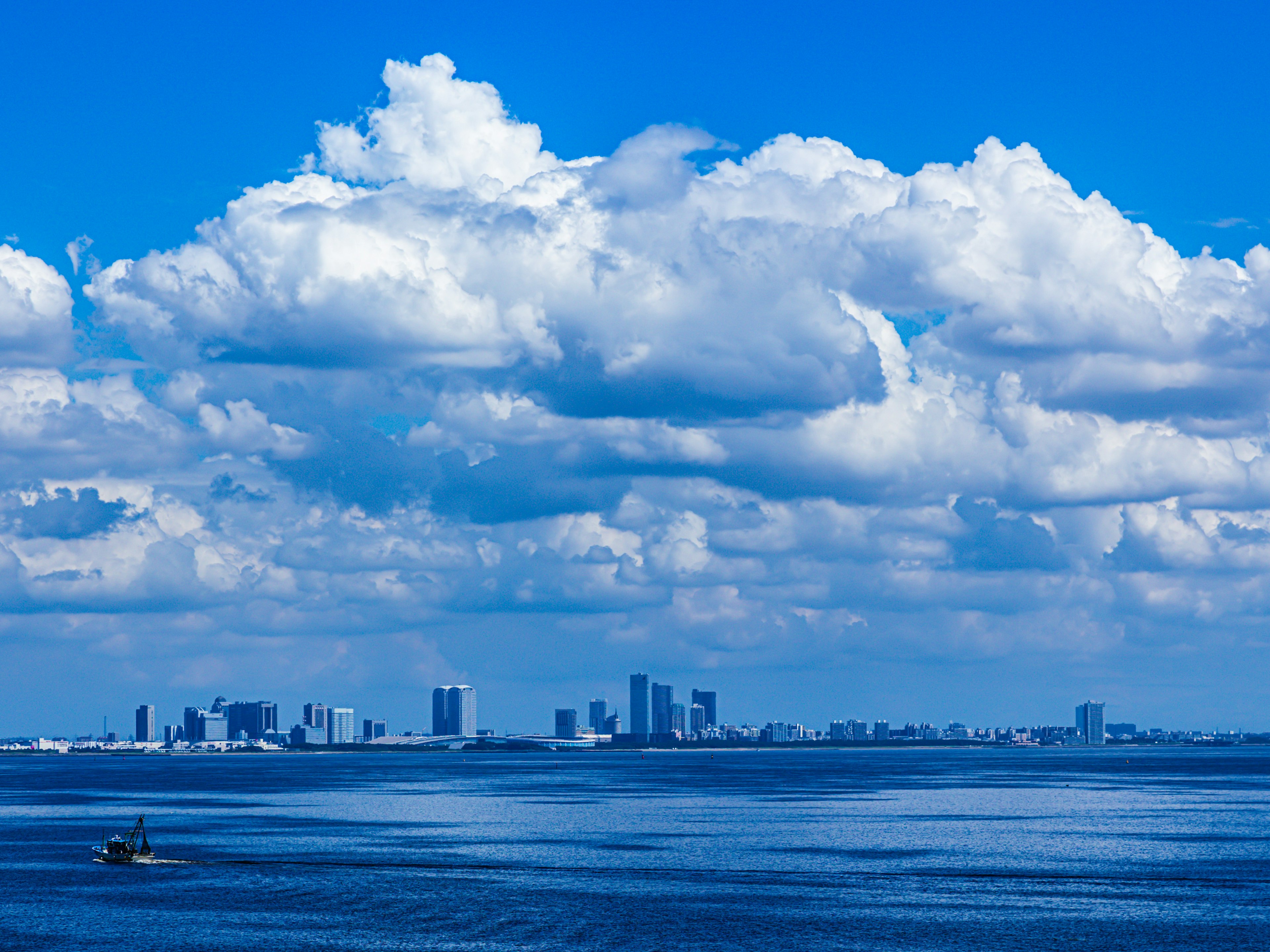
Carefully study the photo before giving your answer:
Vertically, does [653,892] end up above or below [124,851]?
below

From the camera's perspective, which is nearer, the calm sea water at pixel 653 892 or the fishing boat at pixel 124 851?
the calm sea water at pixel 653 892

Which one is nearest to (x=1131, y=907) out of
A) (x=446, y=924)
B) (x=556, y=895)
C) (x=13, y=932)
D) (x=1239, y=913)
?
(x=1239, y=913)

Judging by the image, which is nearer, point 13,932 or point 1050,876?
point 13,932

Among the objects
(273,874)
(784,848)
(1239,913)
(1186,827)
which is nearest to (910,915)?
(1239,913)

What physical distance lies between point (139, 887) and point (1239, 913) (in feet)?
319

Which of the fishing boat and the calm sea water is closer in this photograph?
the calm sea water

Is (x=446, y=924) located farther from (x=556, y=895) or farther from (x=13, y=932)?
(x=13, y=932)

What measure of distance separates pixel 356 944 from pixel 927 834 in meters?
96.5

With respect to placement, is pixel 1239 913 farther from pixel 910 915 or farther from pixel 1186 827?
pixel 1186 827

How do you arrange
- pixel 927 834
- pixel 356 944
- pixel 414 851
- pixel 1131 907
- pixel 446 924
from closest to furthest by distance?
1. pixel 356 944
2. pixel 446 924
3. pixel 1131 907
4. pixel 414 851
5. pixel 927 834

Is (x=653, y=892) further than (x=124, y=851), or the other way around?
(x=124, y=851)

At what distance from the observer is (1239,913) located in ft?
392

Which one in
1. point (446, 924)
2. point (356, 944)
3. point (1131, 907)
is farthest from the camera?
point (1131, 907)

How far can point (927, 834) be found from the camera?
184 meters
